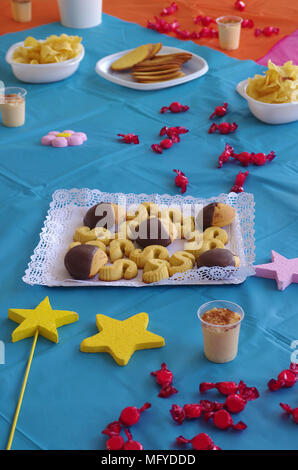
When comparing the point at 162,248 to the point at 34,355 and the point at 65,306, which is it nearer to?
the point at 65,306

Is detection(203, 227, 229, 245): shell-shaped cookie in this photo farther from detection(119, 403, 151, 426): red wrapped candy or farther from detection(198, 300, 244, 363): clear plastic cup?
detection(119, 403, 151, 426): red wrapped candy

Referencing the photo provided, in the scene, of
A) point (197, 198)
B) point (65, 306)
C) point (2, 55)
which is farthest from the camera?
point (2, 55)

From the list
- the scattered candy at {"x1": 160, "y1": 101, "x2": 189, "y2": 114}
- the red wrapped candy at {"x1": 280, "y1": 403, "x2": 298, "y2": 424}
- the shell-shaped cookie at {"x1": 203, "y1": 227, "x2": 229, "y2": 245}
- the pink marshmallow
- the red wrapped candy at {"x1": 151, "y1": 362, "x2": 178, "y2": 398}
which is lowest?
the pink marshmallow

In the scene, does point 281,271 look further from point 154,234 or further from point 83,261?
point 83,261

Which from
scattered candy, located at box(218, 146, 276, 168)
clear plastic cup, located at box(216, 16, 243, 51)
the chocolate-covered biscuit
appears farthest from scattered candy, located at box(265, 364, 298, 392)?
clear plastic cup, located at box(216, 16, 243, 51)

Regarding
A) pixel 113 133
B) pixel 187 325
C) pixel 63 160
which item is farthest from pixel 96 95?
pixel 187 325

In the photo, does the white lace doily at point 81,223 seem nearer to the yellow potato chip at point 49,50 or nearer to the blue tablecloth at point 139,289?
the blue tablecloth at point 139,289
